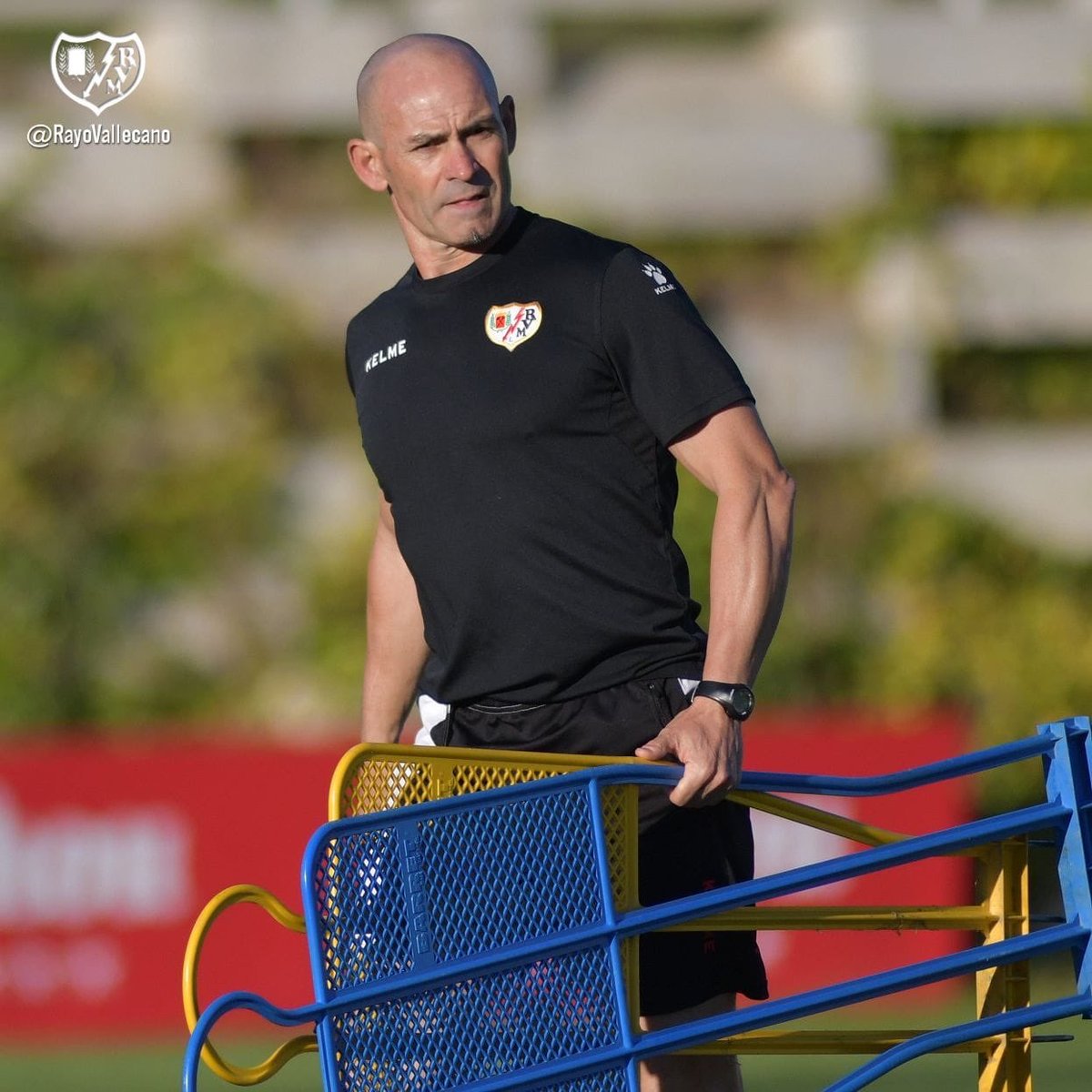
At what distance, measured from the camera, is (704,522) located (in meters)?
17.0

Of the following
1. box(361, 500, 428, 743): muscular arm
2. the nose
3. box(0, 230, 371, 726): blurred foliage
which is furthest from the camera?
box(0, 230, 371, 726): blurred foliage

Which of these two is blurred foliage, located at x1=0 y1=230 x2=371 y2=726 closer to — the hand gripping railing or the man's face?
the man's face

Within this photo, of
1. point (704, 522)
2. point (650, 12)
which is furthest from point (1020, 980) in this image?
point (650, 12)

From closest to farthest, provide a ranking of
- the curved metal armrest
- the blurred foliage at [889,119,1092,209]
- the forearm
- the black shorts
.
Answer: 1. the curved metal armrest
2. the forearm
3. the black shorts
4. the blurred foliage at [889,119,1092,209]

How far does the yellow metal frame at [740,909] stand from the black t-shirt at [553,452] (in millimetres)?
412

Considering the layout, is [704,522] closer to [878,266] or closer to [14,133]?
[878,266]

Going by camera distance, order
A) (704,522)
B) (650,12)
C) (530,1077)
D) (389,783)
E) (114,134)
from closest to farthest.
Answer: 1. (530,1077)
2. (389,783)
3. (704,522)
4. (114,134)
5. (650,12)

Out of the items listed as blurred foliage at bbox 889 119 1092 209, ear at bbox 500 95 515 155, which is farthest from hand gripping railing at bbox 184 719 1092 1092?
blurred foliage at bbox 889 119 1092 209

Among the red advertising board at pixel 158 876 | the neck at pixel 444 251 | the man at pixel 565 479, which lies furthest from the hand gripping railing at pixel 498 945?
the red advertising board at pixel 158 876

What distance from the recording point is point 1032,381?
22.4 m

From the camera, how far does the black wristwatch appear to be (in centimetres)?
355

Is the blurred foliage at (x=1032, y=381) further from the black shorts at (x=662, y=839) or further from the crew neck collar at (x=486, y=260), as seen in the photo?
the black shorts at (x=662, y=839)

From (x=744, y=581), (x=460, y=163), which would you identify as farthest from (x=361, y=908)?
(x=460, y=163)

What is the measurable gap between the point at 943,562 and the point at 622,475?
15989 mm
